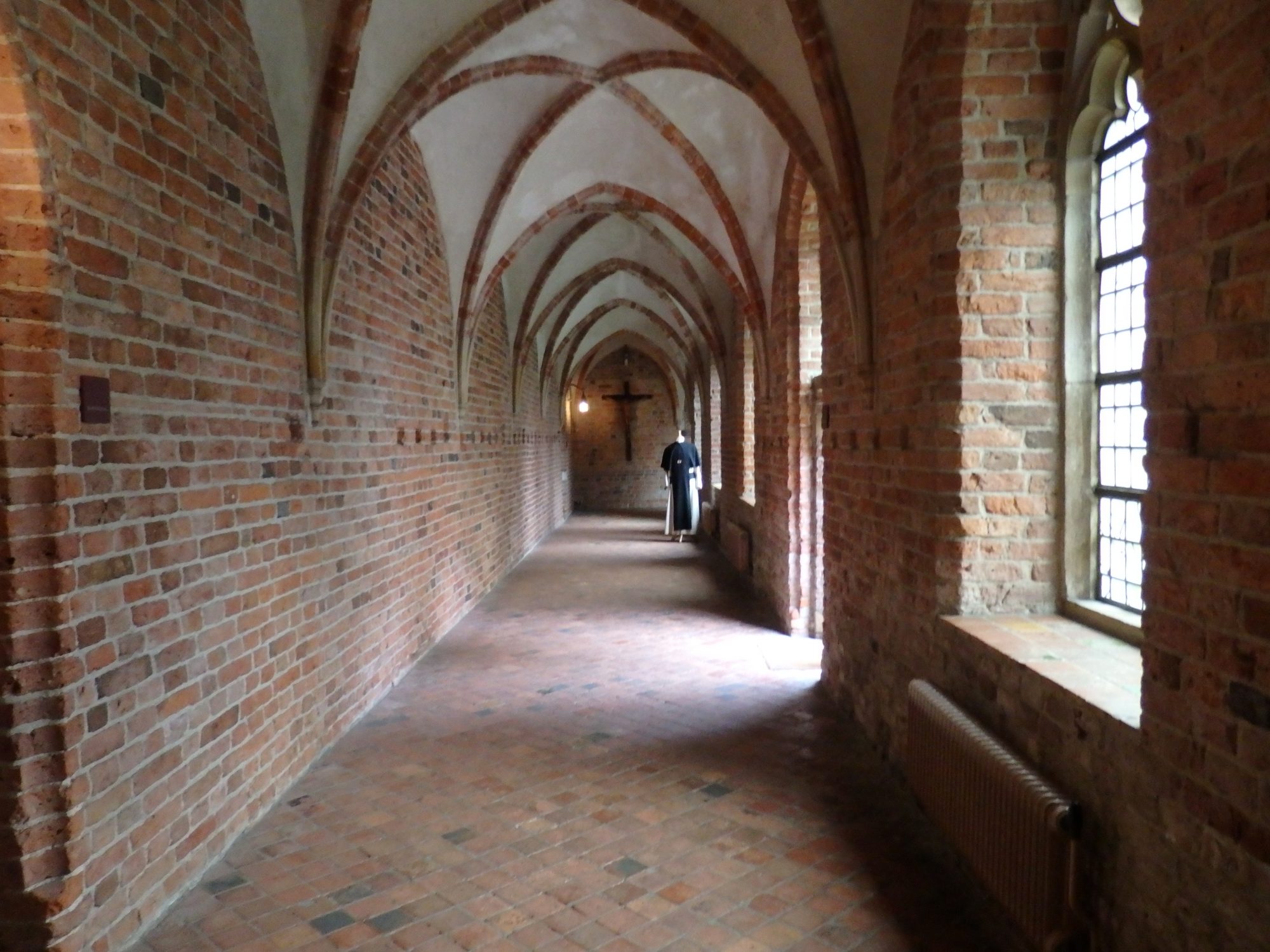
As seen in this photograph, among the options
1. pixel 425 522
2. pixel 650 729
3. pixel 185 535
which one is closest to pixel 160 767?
pixel 185 535

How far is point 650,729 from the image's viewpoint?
13.5ft

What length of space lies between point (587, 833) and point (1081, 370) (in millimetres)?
2539

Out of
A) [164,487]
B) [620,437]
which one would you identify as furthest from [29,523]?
[620,437]

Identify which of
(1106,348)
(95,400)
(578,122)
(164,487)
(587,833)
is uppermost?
(578,122)

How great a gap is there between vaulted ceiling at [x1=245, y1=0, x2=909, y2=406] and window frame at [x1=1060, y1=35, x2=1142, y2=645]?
38.7 inches

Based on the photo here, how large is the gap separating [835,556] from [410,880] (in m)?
2.80

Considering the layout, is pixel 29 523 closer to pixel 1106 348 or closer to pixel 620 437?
pixel 1106 348

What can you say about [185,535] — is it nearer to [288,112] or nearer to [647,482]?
[288,112]

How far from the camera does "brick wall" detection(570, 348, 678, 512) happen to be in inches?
795

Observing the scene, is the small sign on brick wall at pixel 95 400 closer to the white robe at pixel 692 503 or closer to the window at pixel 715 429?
the white robe at pixel 692 503

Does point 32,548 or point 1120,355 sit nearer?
point 32,548

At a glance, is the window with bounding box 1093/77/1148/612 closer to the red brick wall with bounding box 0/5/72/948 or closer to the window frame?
the window frame

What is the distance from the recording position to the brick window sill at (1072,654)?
1991mm

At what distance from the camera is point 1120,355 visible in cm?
262
